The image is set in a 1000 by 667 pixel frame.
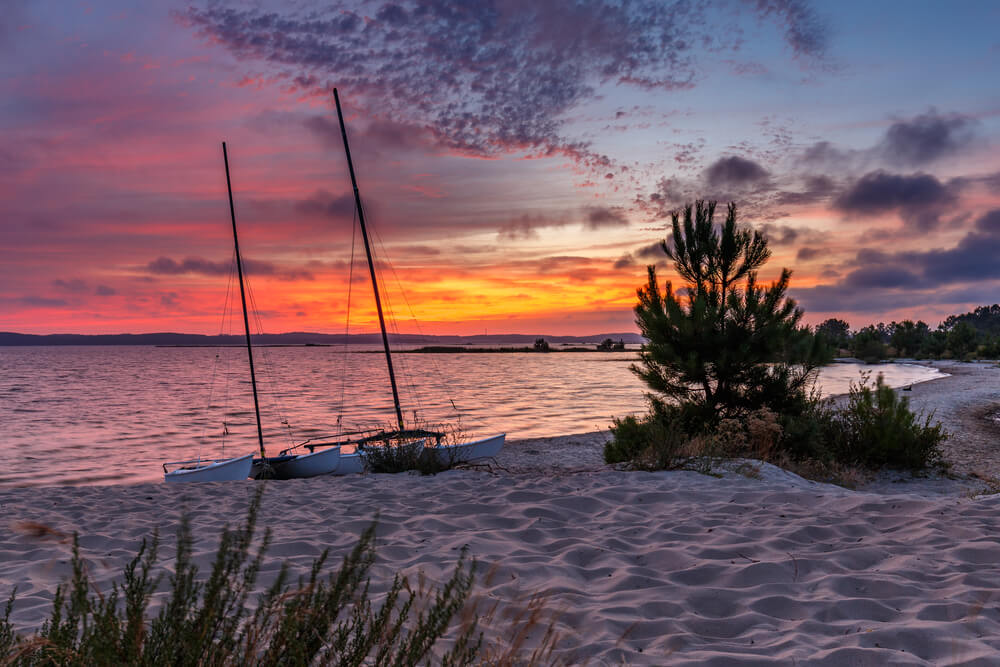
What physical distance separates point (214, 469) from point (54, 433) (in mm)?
17884

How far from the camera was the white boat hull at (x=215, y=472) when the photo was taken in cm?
1416

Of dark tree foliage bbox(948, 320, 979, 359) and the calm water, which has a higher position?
dark tree foliage bbox(948, 320, 979, 359)

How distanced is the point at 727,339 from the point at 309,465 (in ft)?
34.8

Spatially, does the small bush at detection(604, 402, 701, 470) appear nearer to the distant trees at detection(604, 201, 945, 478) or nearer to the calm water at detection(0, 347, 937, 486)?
the distant trees at detection(604, 201, 945, 478)

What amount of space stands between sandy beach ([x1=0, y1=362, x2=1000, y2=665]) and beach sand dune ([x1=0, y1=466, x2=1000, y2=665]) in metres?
0.02

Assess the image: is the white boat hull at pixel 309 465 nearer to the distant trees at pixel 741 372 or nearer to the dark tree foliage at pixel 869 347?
the distant trees at pixel 741 372

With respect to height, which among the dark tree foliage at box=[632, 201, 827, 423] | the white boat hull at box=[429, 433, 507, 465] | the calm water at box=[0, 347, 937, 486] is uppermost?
the dark tree foliage at box=[632, 201, 827, 423]

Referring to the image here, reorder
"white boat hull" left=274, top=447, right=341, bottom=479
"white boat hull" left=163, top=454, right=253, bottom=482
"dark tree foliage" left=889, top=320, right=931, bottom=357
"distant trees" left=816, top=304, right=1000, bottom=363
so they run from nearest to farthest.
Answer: "white boat hull" left=163, top=454, right=253, bottom=482
"white boat hull" left=274, top=447, right=341, bottom=479
"distant trees" left=816, top=304, right=1000, bottom=363
"dark tree foliage" left=889, top=320, right=931, bottom=357

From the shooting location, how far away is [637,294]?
1427 centimetres

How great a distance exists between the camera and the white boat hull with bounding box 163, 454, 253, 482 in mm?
14164

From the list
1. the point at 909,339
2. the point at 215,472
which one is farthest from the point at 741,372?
the point at 909,339

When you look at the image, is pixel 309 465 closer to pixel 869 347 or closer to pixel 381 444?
pixel 381 444

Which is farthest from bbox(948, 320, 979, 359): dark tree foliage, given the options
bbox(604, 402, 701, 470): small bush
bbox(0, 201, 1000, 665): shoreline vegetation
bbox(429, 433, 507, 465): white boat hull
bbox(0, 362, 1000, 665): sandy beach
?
bbox(0, 362, 1000, 665): sandy beach

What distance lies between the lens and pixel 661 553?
17.4 feet
